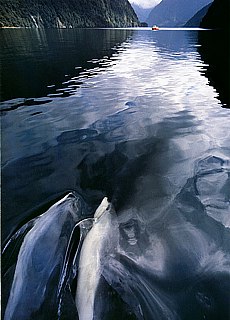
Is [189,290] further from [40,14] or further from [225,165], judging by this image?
[40,14]

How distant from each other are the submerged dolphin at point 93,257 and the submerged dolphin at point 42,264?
43cm

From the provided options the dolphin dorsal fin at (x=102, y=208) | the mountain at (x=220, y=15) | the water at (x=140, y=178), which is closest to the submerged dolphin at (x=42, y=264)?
the dolphin dorsal fin at (x=102, y=208)

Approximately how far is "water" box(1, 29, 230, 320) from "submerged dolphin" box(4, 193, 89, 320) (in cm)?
60

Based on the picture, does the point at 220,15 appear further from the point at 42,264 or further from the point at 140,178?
the point at 42,264

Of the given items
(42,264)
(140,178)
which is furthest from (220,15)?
(42,264)

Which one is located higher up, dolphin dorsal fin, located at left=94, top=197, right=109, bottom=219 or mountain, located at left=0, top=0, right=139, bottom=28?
dolphin dorsal fin, located at left=94, top=197, right=109, bottom=219

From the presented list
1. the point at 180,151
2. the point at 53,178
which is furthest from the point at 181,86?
the point at 53,178

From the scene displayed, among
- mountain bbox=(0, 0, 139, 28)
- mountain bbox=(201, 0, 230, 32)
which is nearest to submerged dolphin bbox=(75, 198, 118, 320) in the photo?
mountain bbox=(201, 0, 230, 32)

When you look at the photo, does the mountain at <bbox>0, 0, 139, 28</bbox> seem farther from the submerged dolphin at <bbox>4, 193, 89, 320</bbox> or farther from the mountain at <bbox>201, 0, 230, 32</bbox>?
the submerged dolphin at <bbox>4, 193, 89, 320</bbox>

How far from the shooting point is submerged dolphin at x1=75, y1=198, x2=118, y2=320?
400 cm

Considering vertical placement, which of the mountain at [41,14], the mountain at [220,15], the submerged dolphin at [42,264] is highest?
the submerged dolphin at [42,264]

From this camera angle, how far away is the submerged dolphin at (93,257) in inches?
158

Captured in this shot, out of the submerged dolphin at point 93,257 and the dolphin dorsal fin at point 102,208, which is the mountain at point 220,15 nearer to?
the dolphin dorsal fin at point 102,208

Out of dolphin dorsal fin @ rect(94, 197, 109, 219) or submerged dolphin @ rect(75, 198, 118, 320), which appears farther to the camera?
dolphin dorsal fin @ rect(94, 197, 109, 219)
